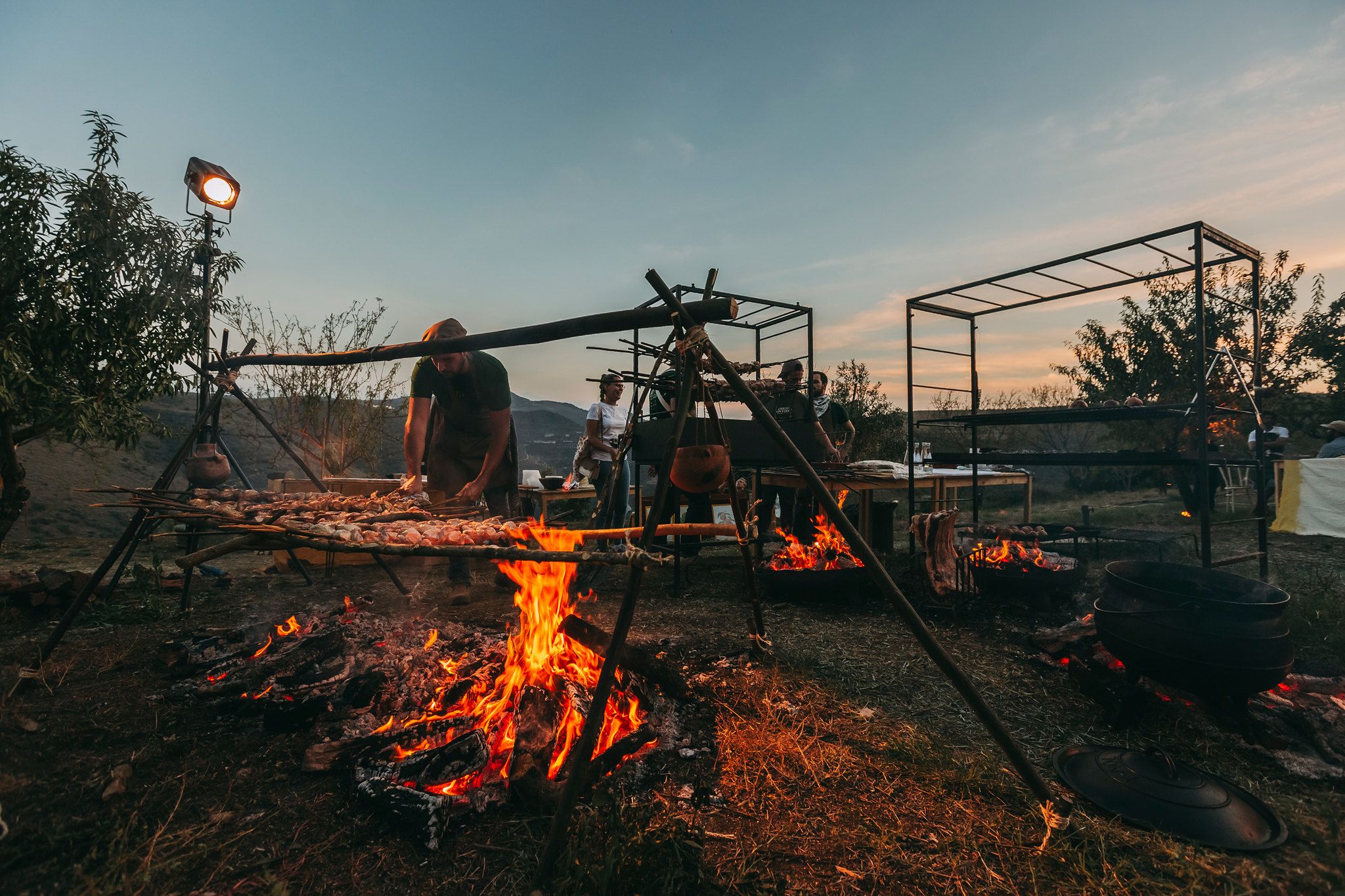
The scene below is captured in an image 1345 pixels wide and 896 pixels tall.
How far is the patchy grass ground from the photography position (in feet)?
7.04

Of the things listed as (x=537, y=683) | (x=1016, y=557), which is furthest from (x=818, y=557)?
(x=537, y=683)

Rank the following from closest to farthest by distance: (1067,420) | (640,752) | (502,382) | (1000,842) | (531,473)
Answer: (1000,842) → (640,752) → (502,382) → (1067,420) → (531,473)

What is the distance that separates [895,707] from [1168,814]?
1459 millimetres

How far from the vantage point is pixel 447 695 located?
331cm

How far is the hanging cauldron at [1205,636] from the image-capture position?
9.83 feet

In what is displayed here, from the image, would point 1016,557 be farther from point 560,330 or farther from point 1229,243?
point 560,330

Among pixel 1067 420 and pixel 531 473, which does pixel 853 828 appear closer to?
pixel 1067 420

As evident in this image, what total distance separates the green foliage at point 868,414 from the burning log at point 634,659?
1167cm

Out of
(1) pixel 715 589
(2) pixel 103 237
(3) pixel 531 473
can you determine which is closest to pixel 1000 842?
(1) pixel 715 589

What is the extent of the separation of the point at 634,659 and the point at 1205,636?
10.4 ft

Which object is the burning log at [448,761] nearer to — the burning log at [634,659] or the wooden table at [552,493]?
the burning log at [634,659]

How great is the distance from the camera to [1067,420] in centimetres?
594

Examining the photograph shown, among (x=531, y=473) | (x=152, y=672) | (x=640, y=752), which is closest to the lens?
(x=640, y=752)

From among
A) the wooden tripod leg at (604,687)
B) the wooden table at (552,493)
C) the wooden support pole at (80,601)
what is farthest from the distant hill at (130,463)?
the wooden tripod leg at (604,687)
